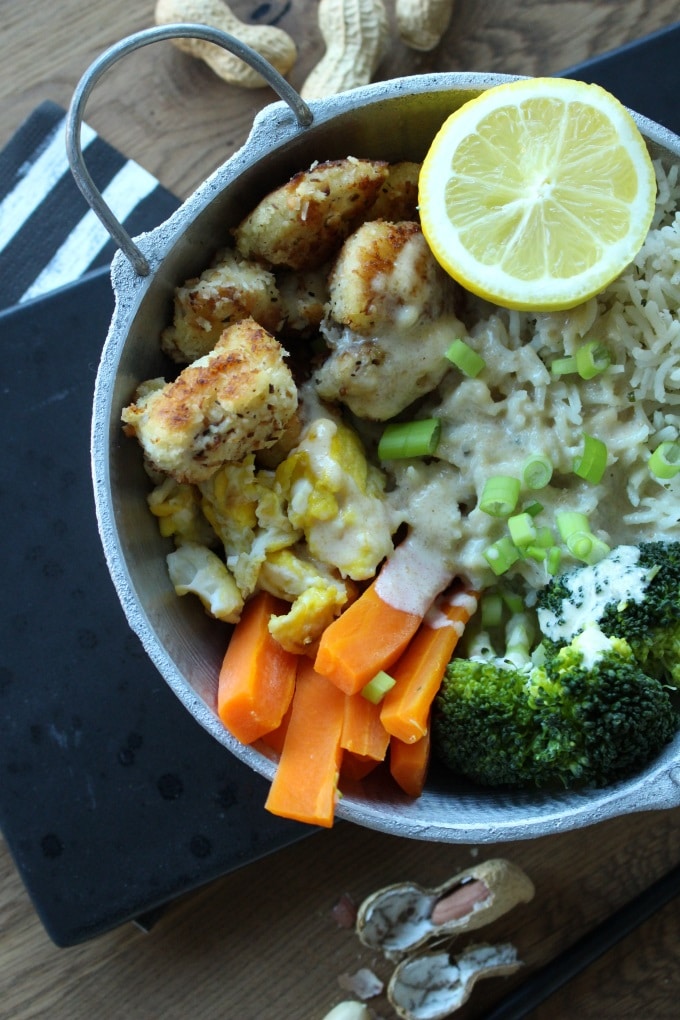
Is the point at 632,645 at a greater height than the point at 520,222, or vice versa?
the point at 520,222

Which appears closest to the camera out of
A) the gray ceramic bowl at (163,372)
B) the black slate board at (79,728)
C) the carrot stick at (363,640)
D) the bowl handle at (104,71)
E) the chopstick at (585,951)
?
the bowl handle at (104,71)

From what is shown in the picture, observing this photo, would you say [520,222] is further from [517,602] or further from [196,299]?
[517,602]

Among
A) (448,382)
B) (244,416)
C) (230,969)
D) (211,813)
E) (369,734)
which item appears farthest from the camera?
Result: (230,969)

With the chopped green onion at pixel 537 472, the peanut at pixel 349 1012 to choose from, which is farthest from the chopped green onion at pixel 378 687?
the peanut at pixel 349 1012

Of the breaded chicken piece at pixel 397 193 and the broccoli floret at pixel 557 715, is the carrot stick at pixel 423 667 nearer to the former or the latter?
the broccoli floret at pixel 557 715

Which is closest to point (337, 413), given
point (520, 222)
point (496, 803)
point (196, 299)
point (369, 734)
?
point (196, 299)

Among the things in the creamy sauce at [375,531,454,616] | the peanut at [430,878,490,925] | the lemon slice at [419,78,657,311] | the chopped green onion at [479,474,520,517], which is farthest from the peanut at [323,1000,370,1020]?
the lemon slice at [419,78,657,311]

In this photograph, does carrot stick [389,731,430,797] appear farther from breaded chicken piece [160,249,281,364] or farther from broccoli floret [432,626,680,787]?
breaded chicken piece [160,249,281,364]

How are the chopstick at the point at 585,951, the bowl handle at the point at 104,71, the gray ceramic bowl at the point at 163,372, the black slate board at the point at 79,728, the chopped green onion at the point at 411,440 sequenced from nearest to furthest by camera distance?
the bowl handle at the point at 104,71 → the gray ceramic bowl at the point at 163,372 → the chopped green onion at the point at 411,440 → the black slate board at the point at 79,728 → the chopstick at the point at 585,951
